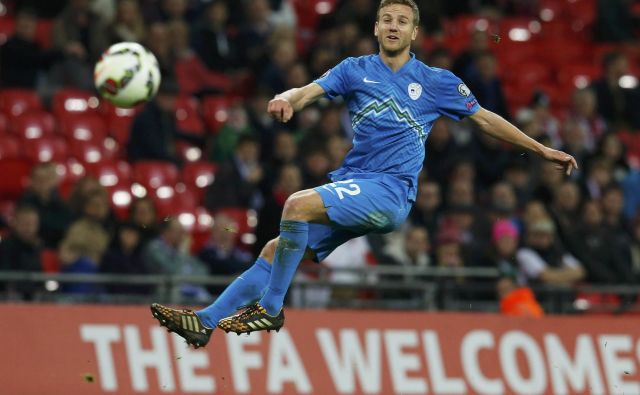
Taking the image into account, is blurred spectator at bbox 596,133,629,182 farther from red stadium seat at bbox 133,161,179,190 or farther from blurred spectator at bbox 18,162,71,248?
blurred spectator at bbox 18,162,71,248

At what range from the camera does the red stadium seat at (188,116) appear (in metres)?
14.8

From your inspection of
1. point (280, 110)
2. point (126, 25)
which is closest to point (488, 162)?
point (126, 25)

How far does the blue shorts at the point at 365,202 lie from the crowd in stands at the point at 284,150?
13.8 feet

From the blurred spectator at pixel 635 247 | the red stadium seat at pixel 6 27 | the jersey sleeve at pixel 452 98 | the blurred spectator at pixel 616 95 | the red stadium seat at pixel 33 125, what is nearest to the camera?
the jersey sleeve at pixel 452 98

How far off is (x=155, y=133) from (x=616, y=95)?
223 inches

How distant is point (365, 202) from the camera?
7996mm

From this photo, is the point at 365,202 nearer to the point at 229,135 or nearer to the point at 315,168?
the point at 315,168

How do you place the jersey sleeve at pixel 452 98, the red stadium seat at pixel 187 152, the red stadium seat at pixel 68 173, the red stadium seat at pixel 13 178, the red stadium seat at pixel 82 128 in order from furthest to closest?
the red stadium seat at pixel 187 152
the red stadium seat at pixel 82 128
the red stadium seat at pixel 68 173
the red stadium seat at pixel 13 178
the jersey sleeve at pixel 452 98

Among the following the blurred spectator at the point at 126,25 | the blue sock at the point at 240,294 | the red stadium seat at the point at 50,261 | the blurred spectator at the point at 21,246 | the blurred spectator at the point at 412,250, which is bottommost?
the blurred spectator at the point at 412,250

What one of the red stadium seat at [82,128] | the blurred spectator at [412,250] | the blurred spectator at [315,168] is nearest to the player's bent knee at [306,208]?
the blurred spectator at [412,250]

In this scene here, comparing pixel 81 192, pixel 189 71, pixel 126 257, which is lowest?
pixel 126 257

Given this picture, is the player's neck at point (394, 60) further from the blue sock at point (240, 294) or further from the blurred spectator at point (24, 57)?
the blurred spectator at point (24, 57)

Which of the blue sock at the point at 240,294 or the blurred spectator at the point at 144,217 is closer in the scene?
the blue sock at the point at 240,294

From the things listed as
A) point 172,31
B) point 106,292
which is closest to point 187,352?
point 106,292
